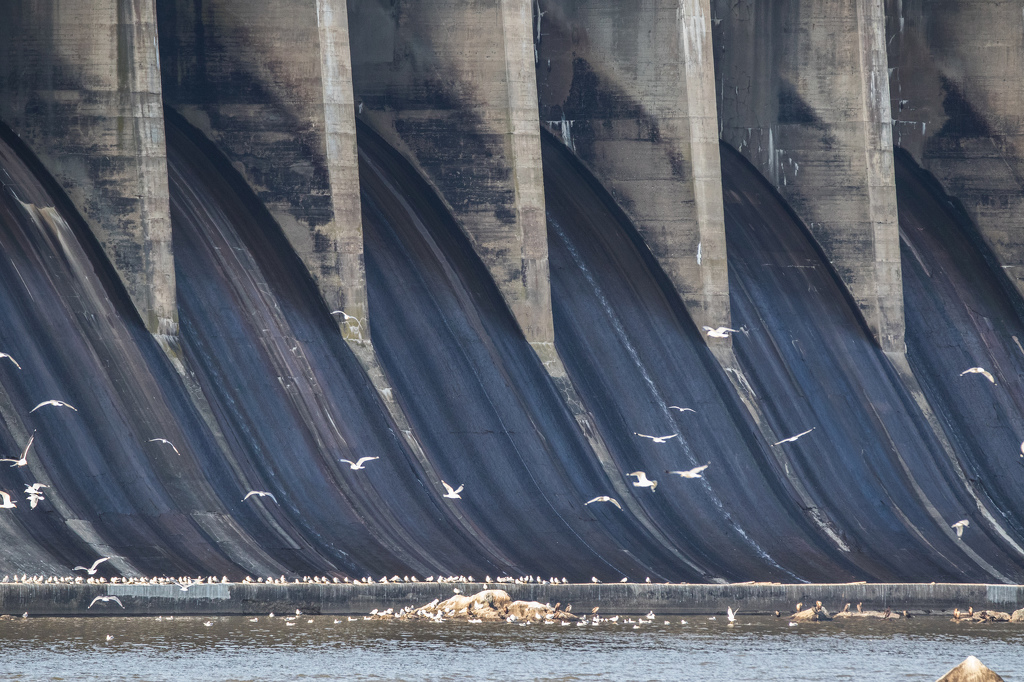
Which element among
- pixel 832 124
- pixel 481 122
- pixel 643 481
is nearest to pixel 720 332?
pixel 643 481

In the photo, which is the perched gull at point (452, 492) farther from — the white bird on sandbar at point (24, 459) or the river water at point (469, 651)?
the white bird on sandbar at point (24, 459)

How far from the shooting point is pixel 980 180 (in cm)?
4544

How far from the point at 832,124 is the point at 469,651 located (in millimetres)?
20443

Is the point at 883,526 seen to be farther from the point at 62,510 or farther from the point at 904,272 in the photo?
the point at 62,510

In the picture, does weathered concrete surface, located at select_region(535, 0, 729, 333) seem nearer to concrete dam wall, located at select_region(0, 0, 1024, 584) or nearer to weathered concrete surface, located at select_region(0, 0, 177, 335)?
concrete dam wall, located at select_region(0, 0, 1024, 584)

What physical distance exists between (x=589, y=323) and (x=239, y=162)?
8151mm

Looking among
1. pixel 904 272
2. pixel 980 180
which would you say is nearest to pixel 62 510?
pixel 904 272

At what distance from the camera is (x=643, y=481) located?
1348 inches

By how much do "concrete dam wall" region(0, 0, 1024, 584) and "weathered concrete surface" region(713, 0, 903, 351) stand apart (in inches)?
3.0

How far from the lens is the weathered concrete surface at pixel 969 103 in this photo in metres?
44.9

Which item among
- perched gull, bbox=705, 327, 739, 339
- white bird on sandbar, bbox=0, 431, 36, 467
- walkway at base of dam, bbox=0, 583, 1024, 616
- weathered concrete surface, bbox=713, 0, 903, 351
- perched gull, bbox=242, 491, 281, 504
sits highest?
weathered concrete surface, bbox=713, 0, 903, 351

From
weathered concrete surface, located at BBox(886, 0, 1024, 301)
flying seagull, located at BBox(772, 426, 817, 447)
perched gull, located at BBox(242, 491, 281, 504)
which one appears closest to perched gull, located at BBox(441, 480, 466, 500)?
perched gull, located at BBox(242, 491, 281, 504)

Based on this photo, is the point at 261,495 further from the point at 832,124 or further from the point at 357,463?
the point at 832,124

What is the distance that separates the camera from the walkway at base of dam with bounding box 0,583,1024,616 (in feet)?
87.4
